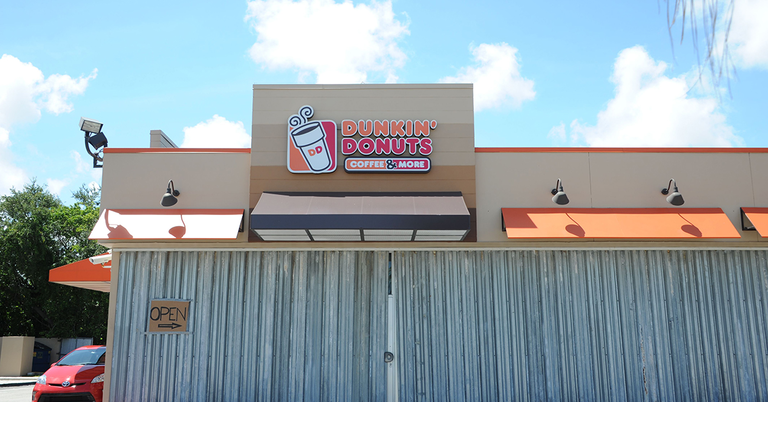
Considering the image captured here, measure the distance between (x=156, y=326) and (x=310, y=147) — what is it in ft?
13.4

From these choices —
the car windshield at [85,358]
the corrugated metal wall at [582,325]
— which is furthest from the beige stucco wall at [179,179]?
the car windshield at [85,358]

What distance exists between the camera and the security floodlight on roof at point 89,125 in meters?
11.3

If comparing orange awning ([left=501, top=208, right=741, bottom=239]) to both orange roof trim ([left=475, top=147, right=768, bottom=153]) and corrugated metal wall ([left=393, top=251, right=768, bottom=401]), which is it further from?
orange roof trim ([left=475, top=147, right=768, bottom=153])

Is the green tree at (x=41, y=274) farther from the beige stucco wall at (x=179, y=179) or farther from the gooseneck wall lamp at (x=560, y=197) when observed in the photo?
the gooseneck wall lamp at (x=560, y=197)

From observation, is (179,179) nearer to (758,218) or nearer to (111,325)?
(111,325)

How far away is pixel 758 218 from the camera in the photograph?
9609 mm

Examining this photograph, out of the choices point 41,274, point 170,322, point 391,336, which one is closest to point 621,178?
point 391,336

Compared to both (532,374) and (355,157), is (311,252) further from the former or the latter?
(532,374)

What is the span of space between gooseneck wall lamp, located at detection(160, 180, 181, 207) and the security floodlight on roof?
294 centimetres

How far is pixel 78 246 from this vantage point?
3138 cm

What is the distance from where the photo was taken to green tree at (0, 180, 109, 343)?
29.9m

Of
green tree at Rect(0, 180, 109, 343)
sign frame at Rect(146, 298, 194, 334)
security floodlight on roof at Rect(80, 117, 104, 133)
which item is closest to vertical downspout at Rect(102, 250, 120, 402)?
sign frame at Rect(146, 298, 194, 334)

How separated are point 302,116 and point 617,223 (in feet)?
18.9
